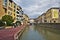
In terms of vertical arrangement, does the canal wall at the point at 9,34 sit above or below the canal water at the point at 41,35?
above

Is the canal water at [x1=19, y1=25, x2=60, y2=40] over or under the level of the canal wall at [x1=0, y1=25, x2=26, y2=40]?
under

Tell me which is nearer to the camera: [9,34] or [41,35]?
[9,34]

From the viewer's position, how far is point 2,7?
5222 cm

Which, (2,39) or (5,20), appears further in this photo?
(5,20)

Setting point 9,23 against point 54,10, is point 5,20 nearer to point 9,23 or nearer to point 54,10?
point 9,23

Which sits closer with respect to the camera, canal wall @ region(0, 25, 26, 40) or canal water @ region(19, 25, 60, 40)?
canal wall @ region(0, 25, 26, 40)

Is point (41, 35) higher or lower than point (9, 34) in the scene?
lower

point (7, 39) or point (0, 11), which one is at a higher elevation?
point (0, 11)

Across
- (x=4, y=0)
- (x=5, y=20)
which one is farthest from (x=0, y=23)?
(x=4, y=0)

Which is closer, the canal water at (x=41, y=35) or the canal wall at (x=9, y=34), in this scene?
the canal wall at (x=9, y=34)

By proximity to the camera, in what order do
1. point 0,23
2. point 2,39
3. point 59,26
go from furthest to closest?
point 59,26, point 0,23, point 2,39

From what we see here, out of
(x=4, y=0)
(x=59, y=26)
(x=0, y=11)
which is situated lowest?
(x=59, y=26)

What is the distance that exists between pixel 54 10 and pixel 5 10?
241 feet

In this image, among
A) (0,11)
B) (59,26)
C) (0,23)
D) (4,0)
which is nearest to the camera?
(0,23)
